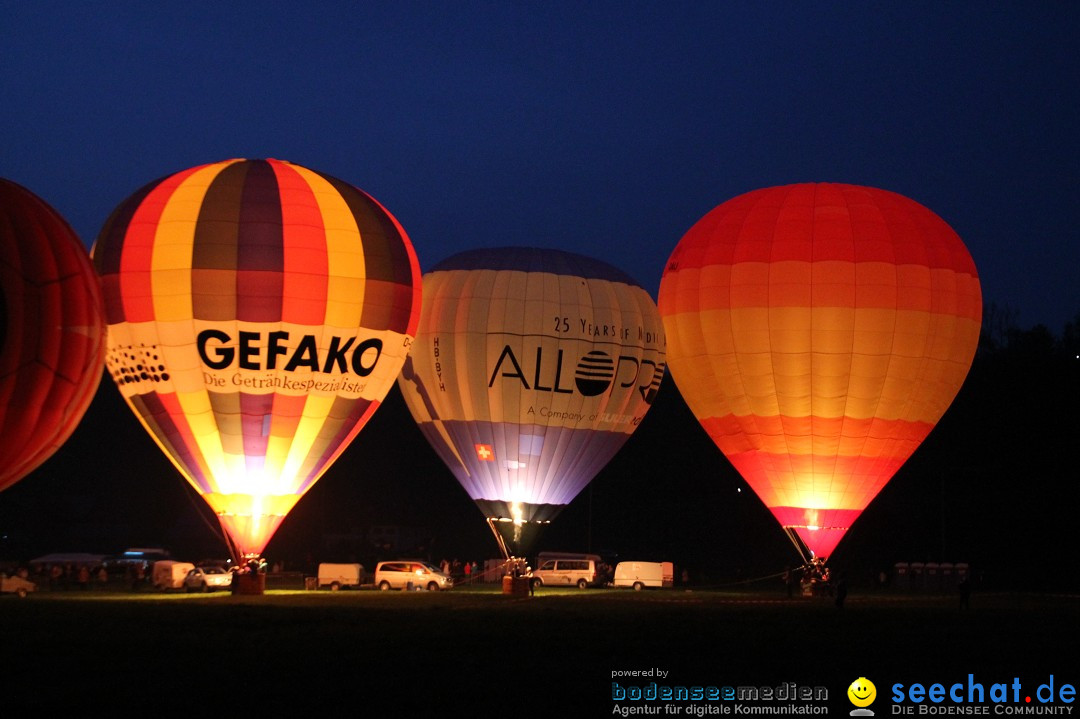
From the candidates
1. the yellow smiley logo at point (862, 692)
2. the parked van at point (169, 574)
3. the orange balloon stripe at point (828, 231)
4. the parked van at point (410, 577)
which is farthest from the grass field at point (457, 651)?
the orange balloon stripe at point (828, 231)

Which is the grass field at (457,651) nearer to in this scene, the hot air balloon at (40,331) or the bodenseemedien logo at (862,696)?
the bodenseemedien logo at (862,696)

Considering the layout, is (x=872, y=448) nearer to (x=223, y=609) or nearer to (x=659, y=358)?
(x=659, y=358)

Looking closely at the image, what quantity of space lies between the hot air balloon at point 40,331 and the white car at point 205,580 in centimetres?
1078

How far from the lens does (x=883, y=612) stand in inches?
786

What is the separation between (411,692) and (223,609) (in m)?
7.60

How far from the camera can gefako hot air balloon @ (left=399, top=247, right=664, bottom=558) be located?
23812mm

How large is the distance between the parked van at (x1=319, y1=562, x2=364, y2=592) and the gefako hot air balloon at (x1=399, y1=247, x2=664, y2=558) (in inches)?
126

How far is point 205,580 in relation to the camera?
982 inches

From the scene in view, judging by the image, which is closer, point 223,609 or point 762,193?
point 223,609

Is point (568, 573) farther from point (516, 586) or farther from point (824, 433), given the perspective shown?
point (824, 433)

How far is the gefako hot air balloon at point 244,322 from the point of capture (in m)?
20.4

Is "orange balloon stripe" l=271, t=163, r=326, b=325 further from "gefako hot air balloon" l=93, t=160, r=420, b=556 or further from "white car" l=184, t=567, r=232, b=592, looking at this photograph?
"white car" l=184, t=567, r=232, b=592

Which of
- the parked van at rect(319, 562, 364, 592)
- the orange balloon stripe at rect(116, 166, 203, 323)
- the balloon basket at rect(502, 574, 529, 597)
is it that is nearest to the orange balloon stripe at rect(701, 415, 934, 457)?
A: the balloon basket at rect(502, 574, 529, 597)

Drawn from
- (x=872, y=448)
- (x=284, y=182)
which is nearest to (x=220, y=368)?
(x=284, y=182)
